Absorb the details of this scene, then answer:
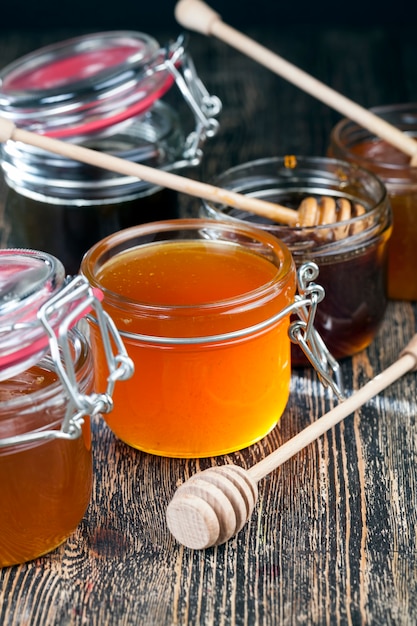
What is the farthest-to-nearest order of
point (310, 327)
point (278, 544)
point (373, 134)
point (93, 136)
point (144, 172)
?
1. point (373, 134)
2. point (93, 136)
3. point (144, 172)
4. point (310, 327)
5. point (278, 544)

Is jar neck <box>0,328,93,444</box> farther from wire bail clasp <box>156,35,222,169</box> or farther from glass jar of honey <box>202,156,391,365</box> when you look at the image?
wire bail clasp <box>156,35,222,169</box>

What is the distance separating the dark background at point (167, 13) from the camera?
238cm

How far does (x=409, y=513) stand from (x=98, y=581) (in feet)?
1.05

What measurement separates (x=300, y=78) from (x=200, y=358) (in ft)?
1.81

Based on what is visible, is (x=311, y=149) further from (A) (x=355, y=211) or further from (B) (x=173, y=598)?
(B) (x=173, y=598)

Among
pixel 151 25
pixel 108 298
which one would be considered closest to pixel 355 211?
pixel 108 298

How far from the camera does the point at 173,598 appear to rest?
3.15 ft

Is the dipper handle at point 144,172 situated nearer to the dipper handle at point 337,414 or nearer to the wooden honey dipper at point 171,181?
the wooden honey dipper at point 171,181

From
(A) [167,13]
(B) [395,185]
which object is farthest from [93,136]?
(A) [167,13]

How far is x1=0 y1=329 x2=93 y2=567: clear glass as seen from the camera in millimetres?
926

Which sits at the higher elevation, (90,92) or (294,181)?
(90,92)

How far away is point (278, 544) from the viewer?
3.35 feet

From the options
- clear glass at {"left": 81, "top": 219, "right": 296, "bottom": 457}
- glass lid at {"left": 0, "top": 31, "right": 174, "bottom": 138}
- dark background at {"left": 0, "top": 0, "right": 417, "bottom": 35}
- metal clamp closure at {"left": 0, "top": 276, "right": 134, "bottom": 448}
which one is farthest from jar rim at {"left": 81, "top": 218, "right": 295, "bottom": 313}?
dark background at {"left": 0, "top": 0, "right": 417, "bottom": 35}

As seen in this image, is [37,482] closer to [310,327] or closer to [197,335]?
[197,335]
